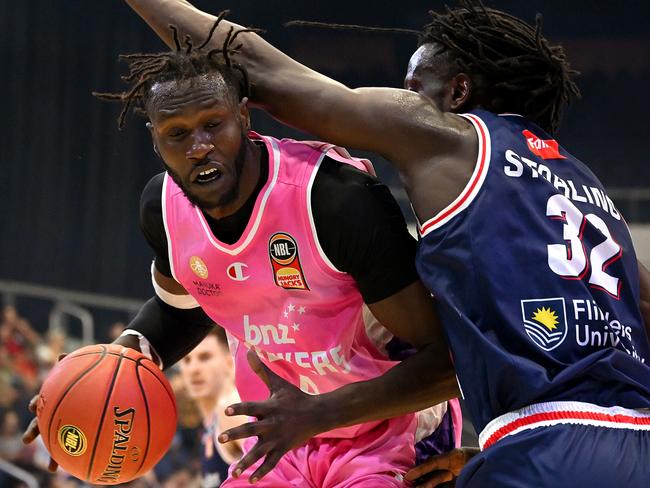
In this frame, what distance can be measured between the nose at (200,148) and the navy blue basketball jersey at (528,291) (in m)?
0.59

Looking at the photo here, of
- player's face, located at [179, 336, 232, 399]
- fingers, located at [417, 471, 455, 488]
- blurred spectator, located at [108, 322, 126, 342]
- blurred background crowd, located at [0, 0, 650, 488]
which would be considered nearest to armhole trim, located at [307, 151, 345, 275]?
fingers, located at [417, 471, 455, 488]

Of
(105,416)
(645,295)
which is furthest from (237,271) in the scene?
(645,295)

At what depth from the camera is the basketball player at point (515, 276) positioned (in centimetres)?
223

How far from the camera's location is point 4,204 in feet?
33.4

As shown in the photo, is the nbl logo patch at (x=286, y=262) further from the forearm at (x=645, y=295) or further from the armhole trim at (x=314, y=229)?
the forearm at (x=645, y=295)

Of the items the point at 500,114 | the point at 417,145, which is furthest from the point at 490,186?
the point at 500,114

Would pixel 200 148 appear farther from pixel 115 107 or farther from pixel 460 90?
pixel 115 107

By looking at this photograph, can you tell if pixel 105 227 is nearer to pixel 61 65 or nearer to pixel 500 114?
pixel 61 65

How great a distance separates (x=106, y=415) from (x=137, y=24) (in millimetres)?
8339

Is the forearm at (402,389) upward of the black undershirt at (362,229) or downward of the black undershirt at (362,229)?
downward

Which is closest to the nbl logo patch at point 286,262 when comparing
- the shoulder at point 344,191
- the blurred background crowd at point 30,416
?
the shoulder at point 344,191

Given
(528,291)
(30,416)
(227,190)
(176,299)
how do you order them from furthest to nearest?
(30,416), (176,299), (227,190), (528,291)

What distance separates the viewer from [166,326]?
3.26 m

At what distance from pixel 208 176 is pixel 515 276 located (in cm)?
84
